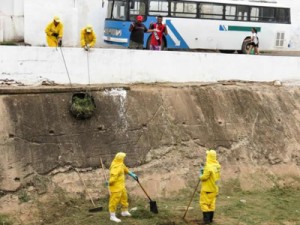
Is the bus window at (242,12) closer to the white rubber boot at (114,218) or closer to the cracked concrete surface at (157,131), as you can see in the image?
the cracked concrete surface at (157,131)

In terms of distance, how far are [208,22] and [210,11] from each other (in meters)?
0.41

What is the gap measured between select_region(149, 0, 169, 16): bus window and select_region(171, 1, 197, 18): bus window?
0.82 ft

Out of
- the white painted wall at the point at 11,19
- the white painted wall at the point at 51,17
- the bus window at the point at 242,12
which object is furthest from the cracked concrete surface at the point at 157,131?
the white painted wall at the point at 11,19

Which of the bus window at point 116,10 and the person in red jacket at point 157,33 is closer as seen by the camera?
the person in red jacket at point 157,33

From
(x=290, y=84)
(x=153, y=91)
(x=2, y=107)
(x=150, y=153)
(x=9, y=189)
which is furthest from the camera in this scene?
(x=290, y=84)

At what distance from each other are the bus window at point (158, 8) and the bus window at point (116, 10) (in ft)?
3.21

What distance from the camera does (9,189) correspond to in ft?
40.8

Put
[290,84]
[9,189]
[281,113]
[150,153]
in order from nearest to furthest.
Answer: [9,189], [150,153], [281,113], [290,84]

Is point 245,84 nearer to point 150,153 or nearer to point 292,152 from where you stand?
point 292,152

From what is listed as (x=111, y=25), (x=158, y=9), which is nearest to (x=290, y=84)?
(x=158, y=9)

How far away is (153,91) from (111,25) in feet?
17.0

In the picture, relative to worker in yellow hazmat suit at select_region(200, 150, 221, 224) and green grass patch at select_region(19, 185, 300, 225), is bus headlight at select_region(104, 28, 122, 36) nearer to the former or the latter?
green grass patch at select_region(19, 185, 300, 225)

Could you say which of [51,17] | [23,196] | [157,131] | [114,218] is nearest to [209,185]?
[114,218]

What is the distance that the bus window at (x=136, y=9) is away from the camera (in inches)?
765
